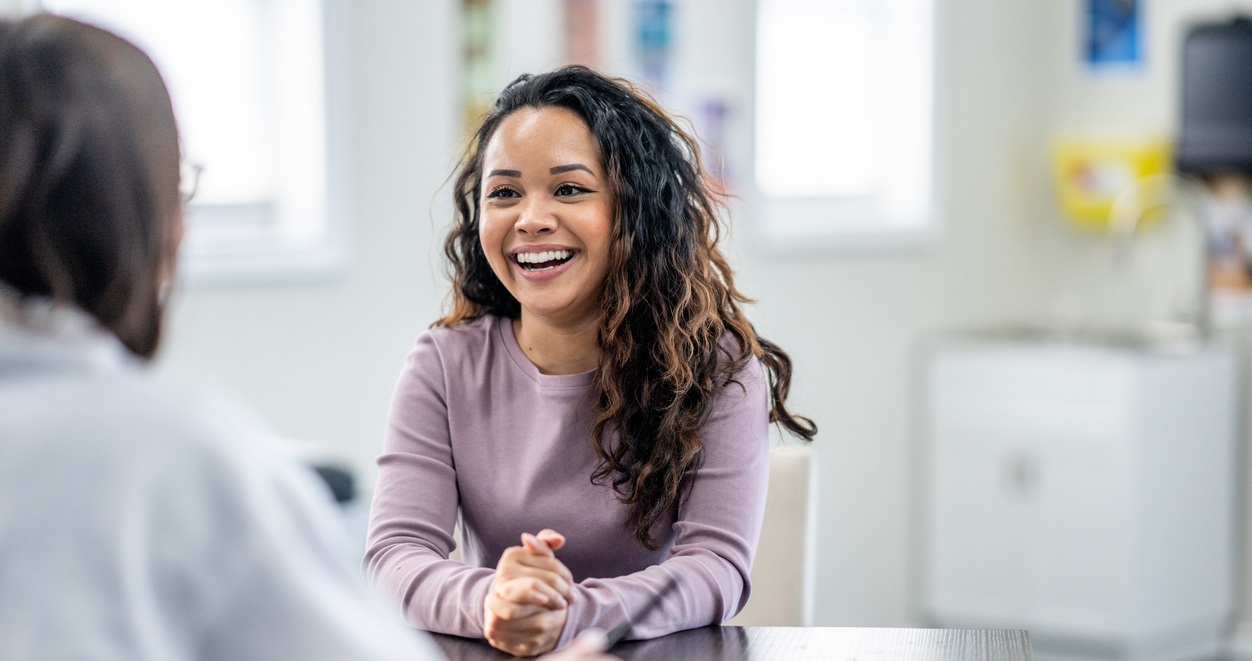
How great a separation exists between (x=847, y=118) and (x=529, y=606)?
298cm

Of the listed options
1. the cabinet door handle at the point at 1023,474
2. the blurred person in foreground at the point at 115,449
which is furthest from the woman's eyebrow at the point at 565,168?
the cabinet door handle at the point at 1023,474

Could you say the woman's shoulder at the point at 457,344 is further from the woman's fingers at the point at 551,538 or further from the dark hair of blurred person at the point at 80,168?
the dark hair of blurred person at the point at 80,168

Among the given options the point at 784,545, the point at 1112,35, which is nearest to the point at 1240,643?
the point at 1112,35

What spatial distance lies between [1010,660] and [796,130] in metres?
2.84

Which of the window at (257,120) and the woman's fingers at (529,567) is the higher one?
the window at (257,120)

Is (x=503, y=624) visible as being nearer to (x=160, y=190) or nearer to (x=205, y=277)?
(x=160, y=190)

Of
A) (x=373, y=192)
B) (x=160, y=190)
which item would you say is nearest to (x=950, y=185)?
(x=373, y=192)

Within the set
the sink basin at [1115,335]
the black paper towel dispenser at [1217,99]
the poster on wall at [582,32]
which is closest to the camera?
the poster on wall at [582,32]

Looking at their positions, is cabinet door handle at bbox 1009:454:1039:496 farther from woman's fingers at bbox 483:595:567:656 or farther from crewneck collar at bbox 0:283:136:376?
crewneck collar at bbox 0:283:136:376

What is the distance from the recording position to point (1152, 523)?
141 inches

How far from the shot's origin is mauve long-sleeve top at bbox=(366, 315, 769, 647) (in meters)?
1.42

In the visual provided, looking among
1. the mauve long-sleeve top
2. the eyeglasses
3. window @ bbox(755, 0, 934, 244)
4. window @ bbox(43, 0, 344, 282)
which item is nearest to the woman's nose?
the mauve long-sleeve top

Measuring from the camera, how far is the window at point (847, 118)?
386cm

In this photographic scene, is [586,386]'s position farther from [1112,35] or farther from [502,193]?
[1112,35]
